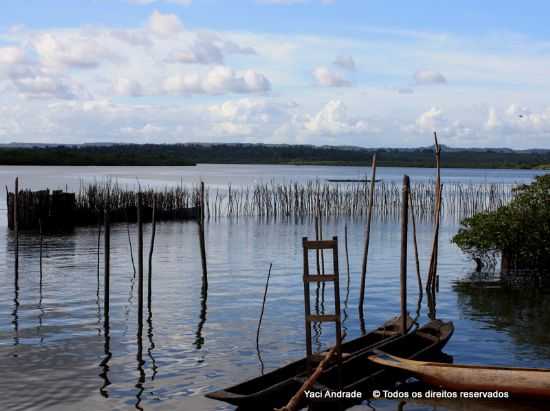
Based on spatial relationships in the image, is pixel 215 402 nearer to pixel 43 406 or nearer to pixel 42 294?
pixel 43 406

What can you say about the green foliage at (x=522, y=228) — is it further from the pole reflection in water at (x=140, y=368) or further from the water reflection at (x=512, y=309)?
the pole reflection in water at (x=140, y=368)

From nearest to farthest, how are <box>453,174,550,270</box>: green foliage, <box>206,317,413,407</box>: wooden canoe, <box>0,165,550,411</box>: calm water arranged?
1. <box>206,317,413,407</box>: wooden canoe
2. <box>0,165,550,411</box>: calm water
3. <box>453,174,550,270</box>: green foliage

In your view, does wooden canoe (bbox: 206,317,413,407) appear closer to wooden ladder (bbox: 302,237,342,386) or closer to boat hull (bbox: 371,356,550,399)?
wooden ladder (bbox: 302,237,342,386)

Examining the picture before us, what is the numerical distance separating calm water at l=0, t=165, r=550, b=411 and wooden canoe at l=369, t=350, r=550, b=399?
291 mm

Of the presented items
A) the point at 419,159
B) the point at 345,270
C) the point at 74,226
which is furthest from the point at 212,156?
the point at 345,270

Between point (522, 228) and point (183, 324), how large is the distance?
9.66 m

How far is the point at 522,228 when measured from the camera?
786 inches

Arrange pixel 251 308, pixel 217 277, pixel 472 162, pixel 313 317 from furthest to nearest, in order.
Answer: pixel 472 162 → pixel 217 277 → pixel 251 308 → pixel 313 317

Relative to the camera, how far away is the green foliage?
19.9 metres

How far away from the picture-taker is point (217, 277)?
21.1 metres

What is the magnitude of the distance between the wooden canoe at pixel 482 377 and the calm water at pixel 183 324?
0.96 ft

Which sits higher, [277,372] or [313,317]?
[313,317]

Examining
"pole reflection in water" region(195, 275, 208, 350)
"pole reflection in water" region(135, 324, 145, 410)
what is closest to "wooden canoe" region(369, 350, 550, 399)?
"pole reflection in water" region(135, 324, 145, 410)

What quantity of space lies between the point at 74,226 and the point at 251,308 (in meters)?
18.8
